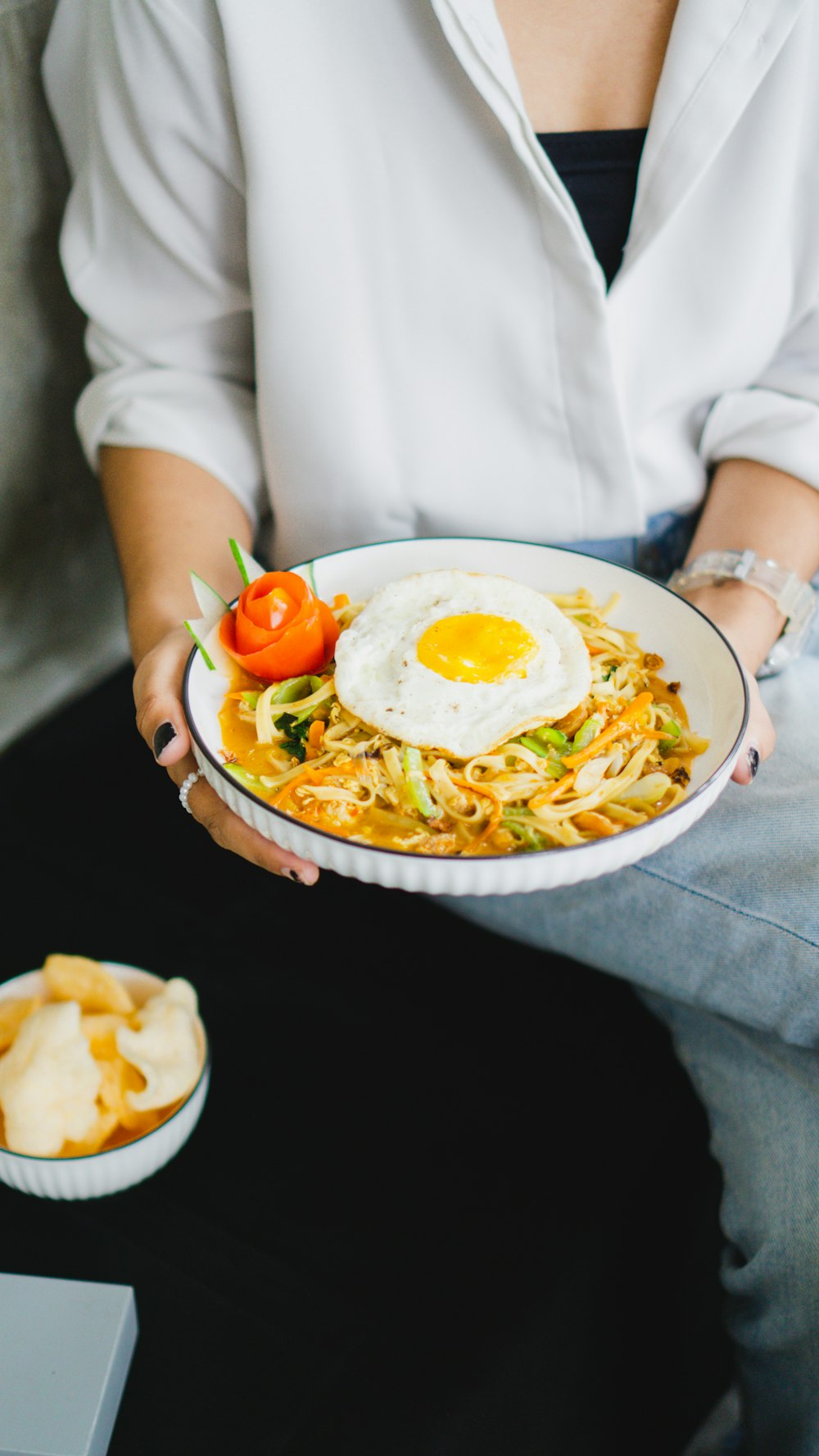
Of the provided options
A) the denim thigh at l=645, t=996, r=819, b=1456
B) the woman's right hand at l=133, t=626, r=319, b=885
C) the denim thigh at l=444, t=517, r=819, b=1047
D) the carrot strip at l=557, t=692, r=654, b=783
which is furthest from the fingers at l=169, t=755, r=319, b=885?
the denim thigh at l=645, t=996, r=819, b=1456

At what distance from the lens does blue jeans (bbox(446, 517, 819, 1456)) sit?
1.24 m

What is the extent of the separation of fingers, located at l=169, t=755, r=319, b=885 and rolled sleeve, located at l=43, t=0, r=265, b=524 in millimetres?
722

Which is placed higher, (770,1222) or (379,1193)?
(770,1222)

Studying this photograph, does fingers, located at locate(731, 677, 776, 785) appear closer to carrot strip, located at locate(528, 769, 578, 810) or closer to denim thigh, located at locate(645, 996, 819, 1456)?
carrot strip, located at locate(528, 769, 578, 810)

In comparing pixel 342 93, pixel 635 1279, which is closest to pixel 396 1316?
pixel 635 1279

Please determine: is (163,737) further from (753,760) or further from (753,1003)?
(753,1003)

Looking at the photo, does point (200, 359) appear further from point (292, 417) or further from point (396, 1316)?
point (396, 1316)

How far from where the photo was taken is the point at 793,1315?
4.04ft

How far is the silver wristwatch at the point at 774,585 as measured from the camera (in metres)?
1.64

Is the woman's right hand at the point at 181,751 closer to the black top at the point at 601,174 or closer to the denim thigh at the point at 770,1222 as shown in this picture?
the denim thigh at the point at 770,1222

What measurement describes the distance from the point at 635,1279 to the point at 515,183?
160cm

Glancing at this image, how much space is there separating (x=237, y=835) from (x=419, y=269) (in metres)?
0.95

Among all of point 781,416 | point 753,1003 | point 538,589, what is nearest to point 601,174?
point 781,416

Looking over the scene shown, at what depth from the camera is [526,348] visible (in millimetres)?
1579
